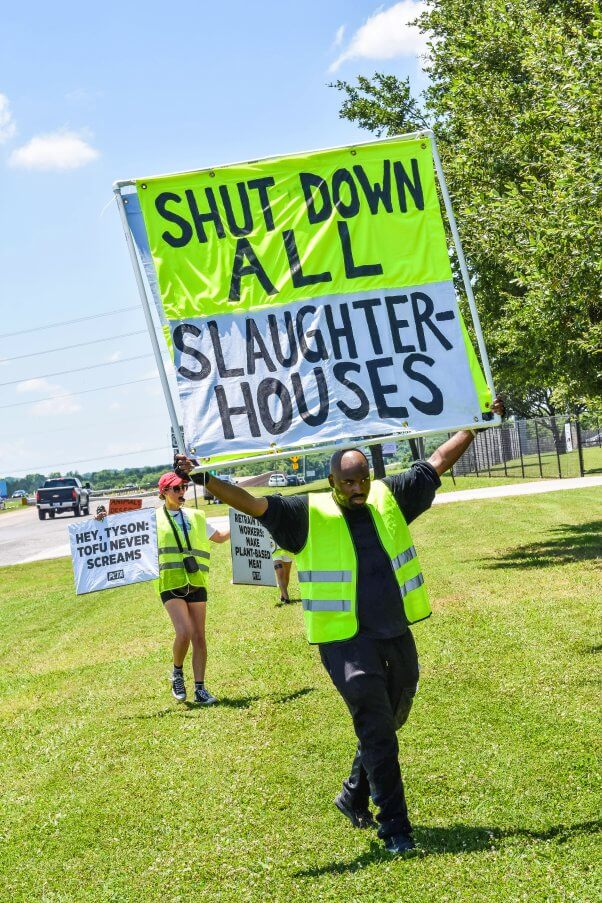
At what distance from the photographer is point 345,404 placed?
20.6 feet

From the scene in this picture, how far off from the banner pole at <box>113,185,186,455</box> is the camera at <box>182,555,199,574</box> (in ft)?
13.4

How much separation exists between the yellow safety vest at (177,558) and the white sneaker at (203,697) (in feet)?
3.15

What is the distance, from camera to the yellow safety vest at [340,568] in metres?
5.84

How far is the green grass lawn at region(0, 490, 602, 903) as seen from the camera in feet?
18.6

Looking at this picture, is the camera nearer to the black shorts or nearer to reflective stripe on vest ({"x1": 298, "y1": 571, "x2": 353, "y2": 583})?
the black shorts

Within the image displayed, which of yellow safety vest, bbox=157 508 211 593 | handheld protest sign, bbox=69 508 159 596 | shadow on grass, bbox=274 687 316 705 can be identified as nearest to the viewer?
shadow on grass, bbox=274 687 316 705

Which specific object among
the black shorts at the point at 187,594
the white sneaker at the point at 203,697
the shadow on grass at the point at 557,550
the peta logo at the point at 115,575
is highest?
the black shorts at the point at 187,594

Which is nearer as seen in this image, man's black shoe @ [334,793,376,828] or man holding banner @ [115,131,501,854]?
man holding banner @ [115,131,501,854]

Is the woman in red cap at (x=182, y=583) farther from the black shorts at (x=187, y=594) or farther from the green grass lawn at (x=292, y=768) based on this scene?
the green grass lawn at (x=292, y=768)

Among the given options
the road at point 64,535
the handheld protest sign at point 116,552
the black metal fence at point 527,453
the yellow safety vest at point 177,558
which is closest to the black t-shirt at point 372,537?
the yellow safety vest at point 177,558

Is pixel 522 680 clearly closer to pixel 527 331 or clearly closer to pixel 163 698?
pixel 163 698

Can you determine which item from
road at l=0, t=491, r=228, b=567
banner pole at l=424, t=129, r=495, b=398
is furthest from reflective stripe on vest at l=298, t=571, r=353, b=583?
road at l=0, t=491, r=228, b=567

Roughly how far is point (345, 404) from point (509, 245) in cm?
890

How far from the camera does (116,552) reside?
12.6 meters
